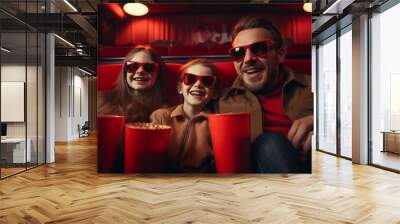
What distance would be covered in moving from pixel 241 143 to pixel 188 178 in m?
1.10

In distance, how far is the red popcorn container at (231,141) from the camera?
6520mm

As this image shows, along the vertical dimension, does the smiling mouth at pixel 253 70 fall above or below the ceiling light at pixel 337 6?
below

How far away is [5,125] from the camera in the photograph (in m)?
7.27

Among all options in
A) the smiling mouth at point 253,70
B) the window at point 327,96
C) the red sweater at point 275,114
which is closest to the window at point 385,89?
the window at point 327,96

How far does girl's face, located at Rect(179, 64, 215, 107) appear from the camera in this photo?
6574 mm

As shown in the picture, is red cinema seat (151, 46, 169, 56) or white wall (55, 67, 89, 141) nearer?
red cinema seat (151, 46, 169, 56)

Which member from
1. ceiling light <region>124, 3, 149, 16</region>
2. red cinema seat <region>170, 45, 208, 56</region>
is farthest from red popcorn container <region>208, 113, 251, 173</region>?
ceiling light <region>124, 3, 149, 16</region>

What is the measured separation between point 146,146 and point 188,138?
0.76 metres

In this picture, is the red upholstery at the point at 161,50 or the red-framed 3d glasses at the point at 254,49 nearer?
the red-framed 3d glasses at the point at 254,49

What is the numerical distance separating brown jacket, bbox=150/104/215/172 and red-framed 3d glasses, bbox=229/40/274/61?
116 cm

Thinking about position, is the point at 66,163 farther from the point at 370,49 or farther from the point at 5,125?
the point at 370,49

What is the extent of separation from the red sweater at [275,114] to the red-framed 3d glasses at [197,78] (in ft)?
2.86

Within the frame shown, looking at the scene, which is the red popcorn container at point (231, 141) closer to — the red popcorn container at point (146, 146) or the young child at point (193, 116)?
the young child at point (193, 116)

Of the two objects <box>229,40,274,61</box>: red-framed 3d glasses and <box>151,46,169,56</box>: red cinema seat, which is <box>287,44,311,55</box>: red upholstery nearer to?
<box>229,40,274,61</box>: red-framed 3d glasses
